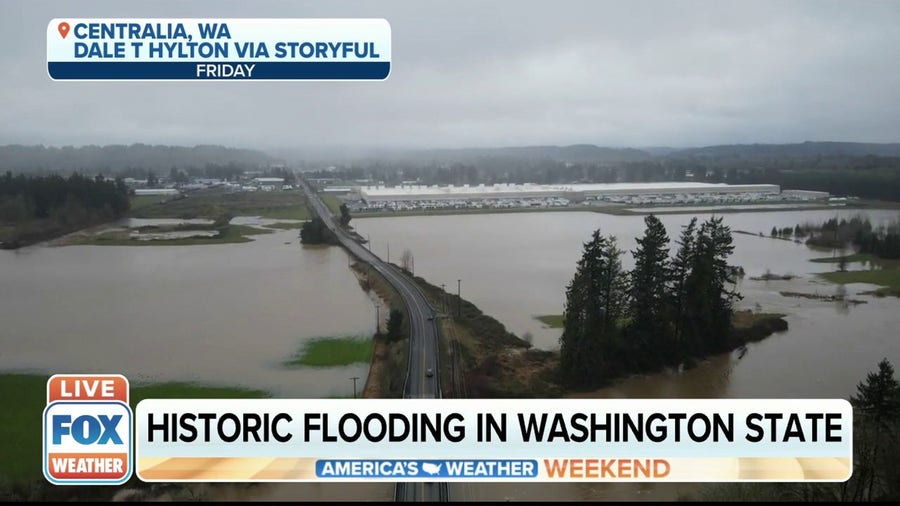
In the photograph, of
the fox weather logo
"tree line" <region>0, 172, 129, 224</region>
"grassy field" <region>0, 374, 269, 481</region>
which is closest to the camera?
the fox weather logo

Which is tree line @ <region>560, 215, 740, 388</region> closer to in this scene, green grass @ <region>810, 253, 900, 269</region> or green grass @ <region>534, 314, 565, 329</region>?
green grass @ <region>534, 314, 565, 329</region>

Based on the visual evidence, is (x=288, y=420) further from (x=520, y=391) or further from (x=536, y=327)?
(x=536, y=327)

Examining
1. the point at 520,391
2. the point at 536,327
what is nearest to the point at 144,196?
the point at 536,327

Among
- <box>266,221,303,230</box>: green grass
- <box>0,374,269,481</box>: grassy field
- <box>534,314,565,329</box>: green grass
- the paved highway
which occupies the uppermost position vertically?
<box>266,221,303,230</box>: green grass

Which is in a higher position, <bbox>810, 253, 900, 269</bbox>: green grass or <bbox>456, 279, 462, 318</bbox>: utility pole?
<bbox>810, 253, 900, 269</bbox>: green grass

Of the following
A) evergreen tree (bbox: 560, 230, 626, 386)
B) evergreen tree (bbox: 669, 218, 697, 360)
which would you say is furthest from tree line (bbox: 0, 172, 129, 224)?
evergreen tree (bbox: 669, 218, 697, 360)

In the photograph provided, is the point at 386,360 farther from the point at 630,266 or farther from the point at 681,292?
the point at 630,266

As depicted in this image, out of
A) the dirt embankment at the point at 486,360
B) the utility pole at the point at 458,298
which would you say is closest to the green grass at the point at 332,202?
the utility pole at the point at 458,298
